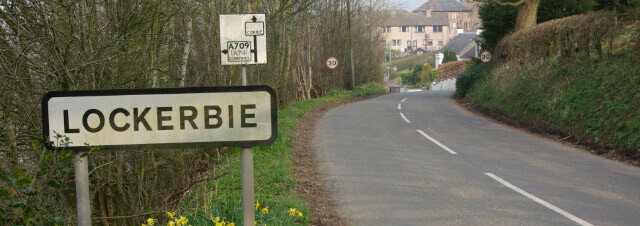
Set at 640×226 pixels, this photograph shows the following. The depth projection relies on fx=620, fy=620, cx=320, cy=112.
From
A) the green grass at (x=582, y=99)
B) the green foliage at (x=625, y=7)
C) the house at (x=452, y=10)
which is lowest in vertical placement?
the green grass at (x=582, y=99)

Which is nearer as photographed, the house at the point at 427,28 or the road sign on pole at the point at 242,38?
the road sign on pole at the point at 242,38

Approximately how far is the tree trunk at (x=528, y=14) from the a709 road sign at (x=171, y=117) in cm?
2455

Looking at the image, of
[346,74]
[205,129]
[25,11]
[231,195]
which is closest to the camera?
[205,129]

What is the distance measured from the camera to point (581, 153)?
1224 centimetres

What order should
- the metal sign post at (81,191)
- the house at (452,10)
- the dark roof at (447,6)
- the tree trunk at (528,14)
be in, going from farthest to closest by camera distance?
1. the dark roof at (447,6)
2. the house at (452,10)
3. the tree trunk at (528,14)
4. the metal sign post at (81,191)

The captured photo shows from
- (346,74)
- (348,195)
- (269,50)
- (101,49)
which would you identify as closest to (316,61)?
(346,74)

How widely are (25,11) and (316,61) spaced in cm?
3146

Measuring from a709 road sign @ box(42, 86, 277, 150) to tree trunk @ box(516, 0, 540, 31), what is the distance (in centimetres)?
2455

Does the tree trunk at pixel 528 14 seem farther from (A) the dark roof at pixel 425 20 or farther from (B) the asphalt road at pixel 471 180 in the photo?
(A) the dark roof at pixel 425 20

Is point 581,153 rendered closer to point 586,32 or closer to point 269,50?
point 586,32

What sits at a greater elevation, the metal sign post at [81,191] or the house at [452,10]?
the house at [452,10]

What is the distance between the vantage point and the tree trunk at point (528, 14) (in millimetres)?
25625

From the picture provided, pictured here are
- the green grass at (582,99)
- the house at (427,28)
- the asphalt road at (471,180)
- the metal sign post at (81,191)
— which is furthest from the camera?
the house at (427,28)

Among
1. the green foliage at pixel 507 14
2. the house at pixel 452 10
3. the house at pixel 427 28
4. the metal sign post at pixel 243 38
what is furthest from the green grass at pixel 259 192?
the house at pixel 452 10
